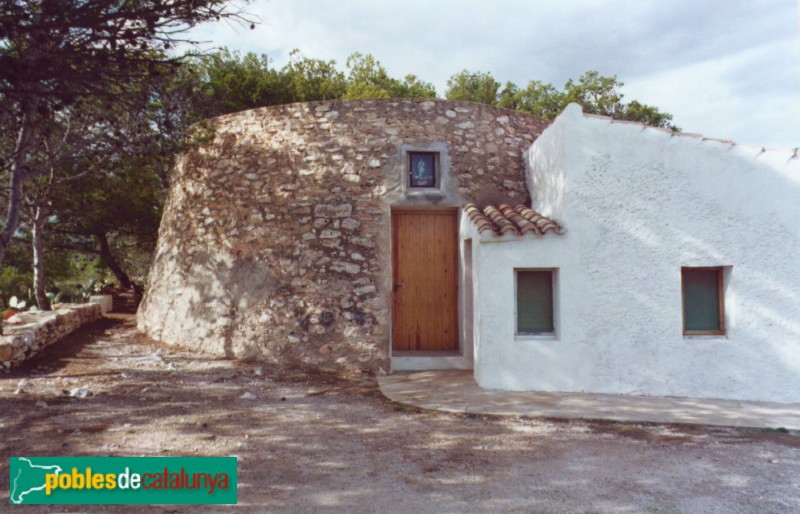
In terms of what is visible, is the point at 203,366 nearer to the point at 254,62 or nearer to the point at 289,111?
the point at 289,111

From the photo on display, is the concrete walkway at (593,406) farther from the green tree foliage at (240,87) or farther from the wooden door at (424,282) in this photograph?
the green tree foliage at (240,87)

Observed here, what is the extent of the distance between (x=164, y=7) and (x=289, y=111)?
393 centimetres

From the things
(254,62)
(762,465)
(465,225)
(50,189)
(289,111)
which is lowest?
(762,465)

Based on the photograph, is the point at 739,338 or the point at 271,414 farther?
the point at 739,338

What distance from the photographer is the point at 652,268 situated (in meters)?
6.20

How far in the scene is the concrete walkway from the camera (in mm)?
5191

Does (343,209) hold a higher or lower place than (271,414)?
higher

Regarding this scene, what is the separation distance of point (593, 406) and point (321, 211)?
4.55 m

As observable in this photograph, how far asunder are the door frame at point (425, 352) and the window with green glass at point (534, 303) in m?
1.28

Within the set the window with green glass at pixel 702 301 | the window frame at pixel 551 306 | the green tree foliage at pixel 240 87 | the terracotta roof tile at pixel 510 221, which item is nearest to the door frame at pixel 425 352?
the terracotta roof tile at pixel 510 221

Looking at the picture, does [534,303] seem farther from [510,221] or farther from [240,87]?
[240,87]

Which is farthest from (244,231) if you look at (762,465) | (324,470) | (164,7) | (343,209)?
(762,465)

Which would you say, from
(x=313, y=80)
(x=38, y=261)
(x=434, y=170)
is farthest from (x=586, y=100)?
(x=38, y=261)

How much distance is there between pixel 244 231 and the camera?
7.78 m
